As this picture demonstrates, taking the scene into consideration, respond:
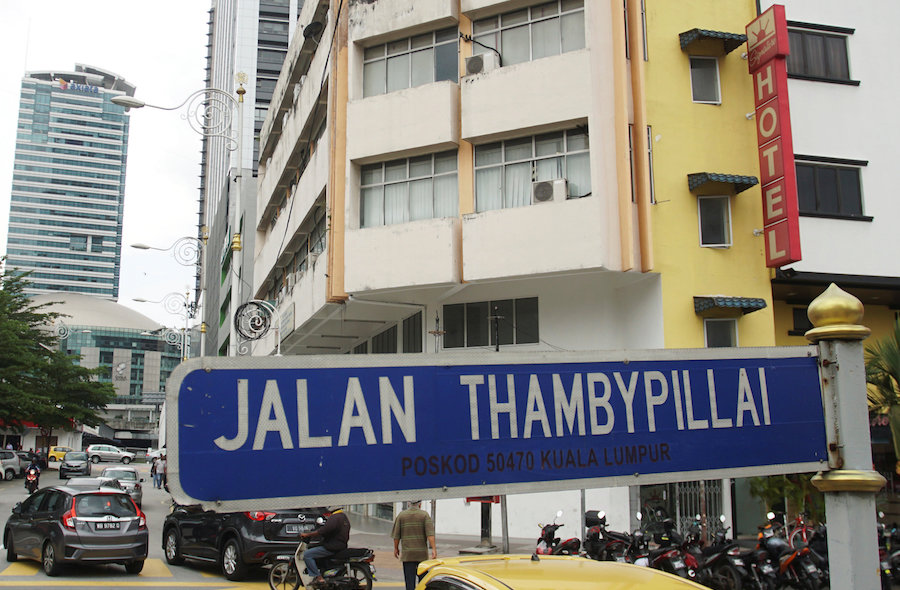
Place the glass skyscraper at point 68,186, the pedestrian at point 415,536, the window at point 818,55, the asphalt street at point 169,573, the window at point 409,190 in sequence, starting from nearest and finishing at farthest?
the pedestrian at point 415,536, the asphalt street at point 169,573, the window at point 409,190, the window at point 818,55, the glass skyscraper at point 68,186

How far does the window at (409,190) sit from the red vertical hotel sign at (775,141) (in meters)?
7.02

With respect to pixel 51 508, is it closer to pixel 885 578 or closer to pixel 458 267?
pixel 458 267

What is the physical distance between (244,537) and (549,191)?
31.1 feet

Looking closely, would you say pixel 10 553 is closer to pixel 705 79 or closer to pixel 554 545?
pixel 554 545

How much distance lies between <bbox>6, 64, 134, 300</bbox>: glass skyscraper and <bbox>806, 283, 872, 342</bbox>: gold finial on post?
190 metres

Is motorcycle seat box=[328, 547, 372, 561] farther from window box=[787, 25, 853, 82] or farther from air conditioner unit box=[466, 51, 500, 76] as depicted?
window box=[787, 25, 853, 82]

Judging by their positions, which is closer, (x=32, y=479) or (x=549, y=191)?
(x=549, y=191)

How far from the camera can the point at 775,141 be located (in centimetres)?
1778

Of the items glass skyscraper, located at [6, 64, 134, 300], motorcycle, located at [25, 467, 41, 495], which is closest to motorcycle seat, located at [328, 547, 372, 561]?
motorcycle, located at [25, 467, 41, 495]

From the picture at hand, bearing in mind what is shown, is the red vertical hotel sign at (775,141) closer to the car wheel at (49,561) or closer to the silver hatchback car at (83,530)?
the silver hatchback car at (83,530)

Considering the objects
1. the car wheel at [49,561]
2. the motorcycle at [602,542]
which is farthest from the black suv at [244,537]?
the motorcycle at [602,542]

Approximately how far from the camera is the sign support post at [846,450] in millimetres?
3279

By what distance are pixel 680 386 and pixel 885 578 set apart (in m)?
10.7

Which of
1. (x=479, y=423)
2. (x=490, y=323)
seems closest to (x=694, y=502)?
(x=490, y=323)
